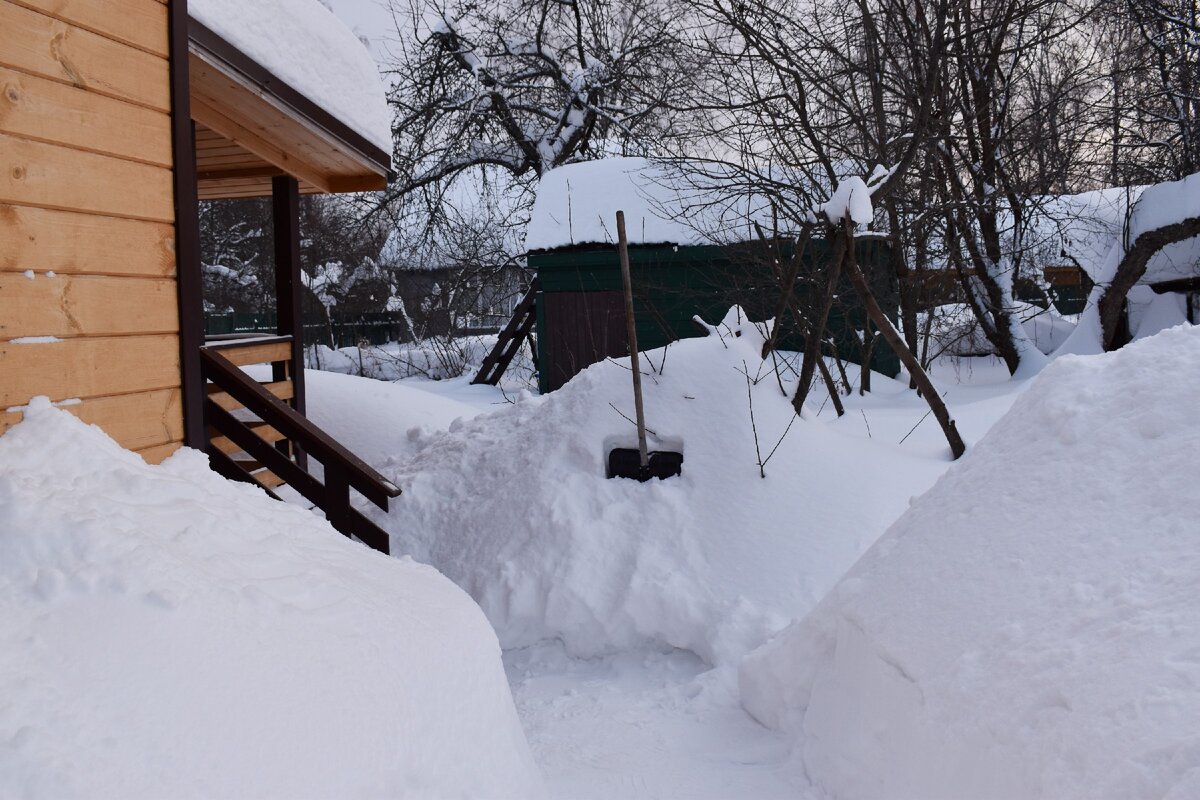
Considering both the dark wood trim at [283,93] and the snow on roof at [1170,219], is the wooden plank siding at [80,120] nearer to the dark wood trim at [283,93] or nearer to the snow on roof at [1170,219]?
the dark wood trim at [283,93]

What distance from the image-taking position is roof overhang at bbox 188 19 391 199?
4.79m

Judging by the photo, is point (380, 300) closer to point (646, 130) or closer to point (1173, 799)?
point (646, 130)

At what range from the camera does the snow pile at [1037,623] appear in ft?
7.42

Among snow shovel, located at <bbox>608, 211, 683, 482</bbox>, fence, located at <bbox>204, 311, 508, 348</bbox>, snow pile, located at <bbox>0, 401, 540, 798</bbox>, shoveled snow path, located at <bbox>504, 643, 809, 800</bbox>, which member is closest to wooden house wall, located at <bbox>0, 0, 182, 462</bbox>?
snow pile, located at <bbox>0, 401, 540, 798</bbox>

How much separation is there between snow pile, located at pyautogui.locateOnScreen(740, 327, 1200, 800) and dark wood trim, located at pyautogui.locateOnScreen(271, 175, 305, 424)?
4412 mm

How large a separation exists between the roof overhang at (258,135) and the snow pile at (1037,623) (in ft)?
12.3

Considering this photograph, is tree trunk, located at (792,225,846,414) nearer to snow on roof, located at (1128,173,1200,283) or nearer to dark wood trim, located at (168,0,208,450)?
dark wood trim, located at (168,0,208,450)

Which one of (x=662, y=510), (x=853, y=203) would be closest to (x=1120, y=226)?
(x=853, y=203)

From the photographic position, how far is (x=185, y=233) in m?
4.14

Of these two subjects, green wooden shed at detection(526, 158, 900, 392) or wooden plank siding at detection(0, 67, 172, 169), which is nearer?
wooden plank siding at detection(0, 67, 172, 169)

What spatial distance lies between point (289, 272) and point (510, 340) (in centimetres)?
901

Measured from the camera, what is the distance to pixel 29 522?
2.27m

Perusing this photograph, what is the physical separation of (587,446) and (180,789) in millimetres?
4284

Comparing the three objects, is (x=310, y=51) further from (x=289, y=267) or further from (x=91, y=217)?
(x=91, y=217)
